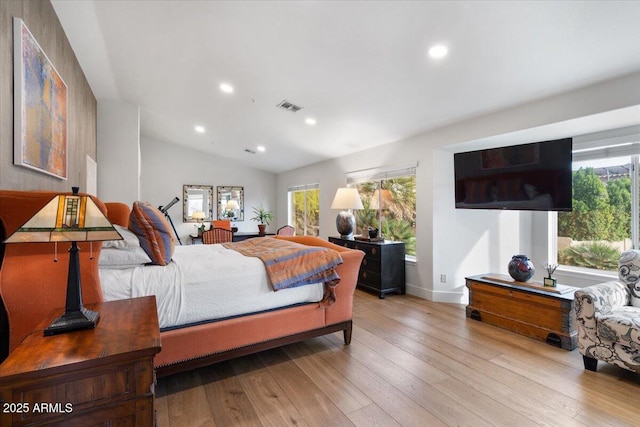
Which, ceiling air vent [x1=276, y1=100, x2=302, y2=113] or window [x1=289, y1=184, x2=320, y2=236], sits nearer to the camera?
ceiling air vent [x1=276, y1=100, x2=302, y2=113]

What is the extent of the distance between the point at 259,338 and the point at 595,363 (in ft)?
8.43

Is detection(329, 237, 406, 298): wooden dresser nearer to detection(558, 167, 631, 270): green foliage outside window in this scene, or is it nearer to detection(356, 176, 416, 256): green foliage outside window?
detection(356, 176, 416, 256): green foliage outside window

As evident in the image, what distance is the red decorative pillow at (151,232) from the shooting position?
2041 mm

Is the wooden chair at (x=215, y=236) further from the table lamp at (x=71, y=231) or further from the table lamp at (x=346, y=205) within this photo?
the table lamp at (x=71, y=231)

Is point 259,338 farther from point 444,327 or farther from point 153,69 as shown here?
point 153,69

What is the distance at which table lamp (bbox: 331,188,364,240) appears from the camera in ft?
15.0

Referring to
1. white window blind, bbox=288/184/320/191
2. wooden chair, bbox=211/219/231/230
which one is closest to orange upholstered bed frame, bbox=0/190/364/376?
white window blind, bbox=288/184/320/191

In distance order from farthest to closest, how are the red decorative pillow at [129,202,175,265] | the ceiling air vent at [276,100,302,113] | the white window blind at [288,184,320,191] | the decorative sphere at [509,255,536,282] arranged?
the white window blind at [288,184,320,191] < the ceiling air vent at [276,100,302,113] < the decorative sphere at [509,255,536,282] < the red decorative pillow at [129,202,175,265]

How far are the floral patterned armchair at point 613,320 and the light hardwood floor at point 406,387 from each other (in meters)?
0.17

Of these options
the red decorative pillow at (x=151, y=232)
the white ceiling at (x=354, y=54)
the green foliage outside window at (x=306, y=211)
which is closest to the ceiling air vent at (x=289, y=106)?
the white ceiling at (x=354, y=54)

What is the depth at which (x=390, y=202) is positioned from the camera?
4.88 m

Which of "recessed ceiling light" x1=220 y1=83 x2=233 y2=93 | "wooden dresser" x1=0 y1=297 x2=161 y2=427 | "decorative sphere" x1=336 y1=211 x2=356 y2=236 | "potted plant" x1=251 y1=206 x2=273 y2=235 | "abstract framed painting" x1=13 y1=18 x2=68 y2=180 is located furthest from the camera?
"potted plant" x1=251 y1=206 x2=273 y2=235

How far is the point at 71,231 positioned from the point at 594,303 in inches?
129

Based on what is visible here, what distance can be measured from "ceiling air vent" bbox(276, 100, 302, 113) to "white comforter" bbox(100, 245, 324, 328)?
2.31 m
